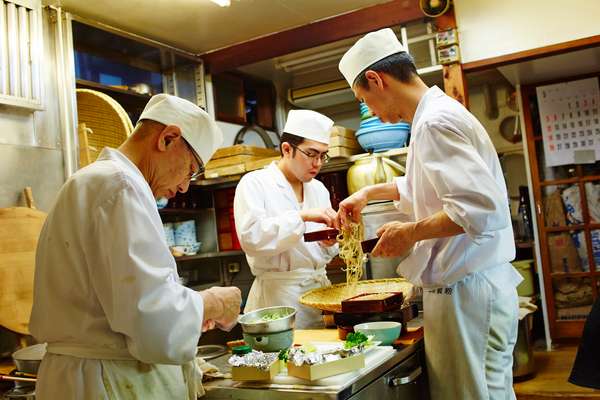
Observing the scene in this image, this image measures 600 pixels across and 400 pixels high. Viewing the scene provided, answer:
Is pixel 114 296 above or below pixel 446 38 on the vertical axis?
below

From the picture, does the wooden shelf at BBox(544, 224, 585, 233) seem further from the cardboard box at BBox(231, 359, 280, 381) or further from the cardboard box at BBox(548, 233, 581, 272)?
the cardboard box at BBox(231, 359, 280, 381)

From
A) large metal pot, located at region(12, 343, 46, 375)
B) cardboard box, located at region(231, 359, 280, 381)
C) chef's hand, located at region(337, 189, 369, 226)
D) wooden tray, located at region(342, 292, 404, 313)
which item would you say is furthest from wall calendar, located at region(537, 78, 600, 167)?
large metal pot, located at region(12, 343, 46, 375)

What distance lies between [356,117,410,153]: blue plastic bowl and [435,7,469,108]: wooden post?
0.48 meters

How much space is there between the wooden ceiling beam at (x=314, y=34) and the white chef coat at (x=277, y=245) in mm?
1902

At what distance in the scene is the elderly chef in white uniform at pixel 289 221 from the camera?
3.06m

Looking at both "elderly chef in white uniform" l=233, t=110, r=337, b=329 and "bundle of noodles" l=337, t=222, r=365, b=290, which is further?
"elderly chef in white uniform" l=233, t=110, r=337, b=329

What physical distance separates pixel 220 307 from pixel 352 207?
1.28 metres

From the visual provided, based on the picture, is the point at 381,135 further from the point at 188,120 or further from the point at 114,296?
the point at 114,296

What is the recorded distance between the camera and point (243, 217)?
10.5ft

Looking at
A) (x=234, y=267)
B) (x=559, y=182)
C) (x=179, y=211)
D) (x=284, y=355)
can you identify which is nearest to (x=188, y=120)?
(x=284, y=355)

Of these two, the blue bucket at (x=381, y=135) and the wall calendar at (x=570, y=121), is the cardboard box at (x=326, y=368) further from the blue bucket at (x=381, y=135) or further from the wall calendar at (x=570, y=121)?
the wall calendar at (x=570, y=121)

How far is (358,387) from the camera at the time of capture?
68.4 inches

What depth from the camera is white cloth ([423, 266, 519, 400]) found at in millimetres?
1992

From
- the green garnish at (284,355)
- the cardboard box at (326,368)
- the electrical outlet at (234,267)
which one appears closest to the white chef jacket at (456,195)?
the cardboard box at (326,368)
